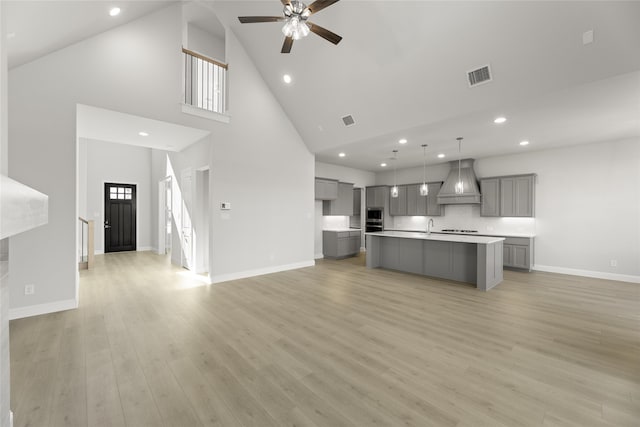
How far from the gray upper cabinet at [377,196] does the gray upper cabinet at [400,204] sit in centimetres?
33

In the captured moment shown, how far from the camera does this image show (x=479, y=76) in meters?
3.72

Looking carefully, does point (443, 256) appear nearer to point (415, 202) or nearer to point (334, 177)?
point (415, 202)

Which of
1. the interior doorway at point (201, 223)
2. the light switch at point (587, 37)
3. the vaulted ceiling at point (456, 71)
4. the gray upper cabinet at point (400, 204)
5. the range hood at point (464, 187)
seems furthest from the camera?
the gray upper cabinet at point (400, 204)

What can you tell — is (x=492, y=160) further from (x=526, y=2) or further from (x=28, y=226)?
(x=28, y=226)

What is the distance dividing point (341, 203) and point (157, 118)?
18.0ft

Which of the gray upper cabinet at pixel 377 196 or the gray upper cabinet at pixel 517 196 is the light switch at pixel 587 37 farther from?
the gray upper cabinet at pixel 377 196

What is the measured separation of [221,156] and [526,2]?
16.2 ft

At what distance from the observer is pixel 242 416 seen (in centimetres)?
180

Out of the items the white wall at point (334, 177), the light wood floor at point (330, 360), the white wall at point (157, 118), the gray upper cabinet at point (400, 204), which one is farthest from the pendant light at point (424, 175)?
the white wall at point (157, 118)

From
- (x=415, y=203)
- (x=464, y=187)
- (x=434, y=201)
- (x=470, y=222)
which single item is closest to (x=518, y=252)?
(x=470, y=222)

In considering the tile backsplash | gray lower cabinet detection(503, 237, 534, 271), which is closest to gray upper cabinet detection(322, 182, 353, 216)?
the tile backsplash

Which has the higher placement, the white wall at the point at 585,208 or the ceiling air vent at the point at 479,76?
the ceiling air vent at the point at 479,76

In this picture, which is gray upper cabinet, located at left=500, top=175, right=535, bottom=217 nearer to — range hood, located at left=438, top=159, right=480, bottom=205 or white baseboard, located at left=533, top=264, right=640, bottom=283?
range hood, located at left=438, top=159, right=480, bottom=205

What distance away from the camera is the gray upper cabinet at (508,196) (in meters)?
6.53
